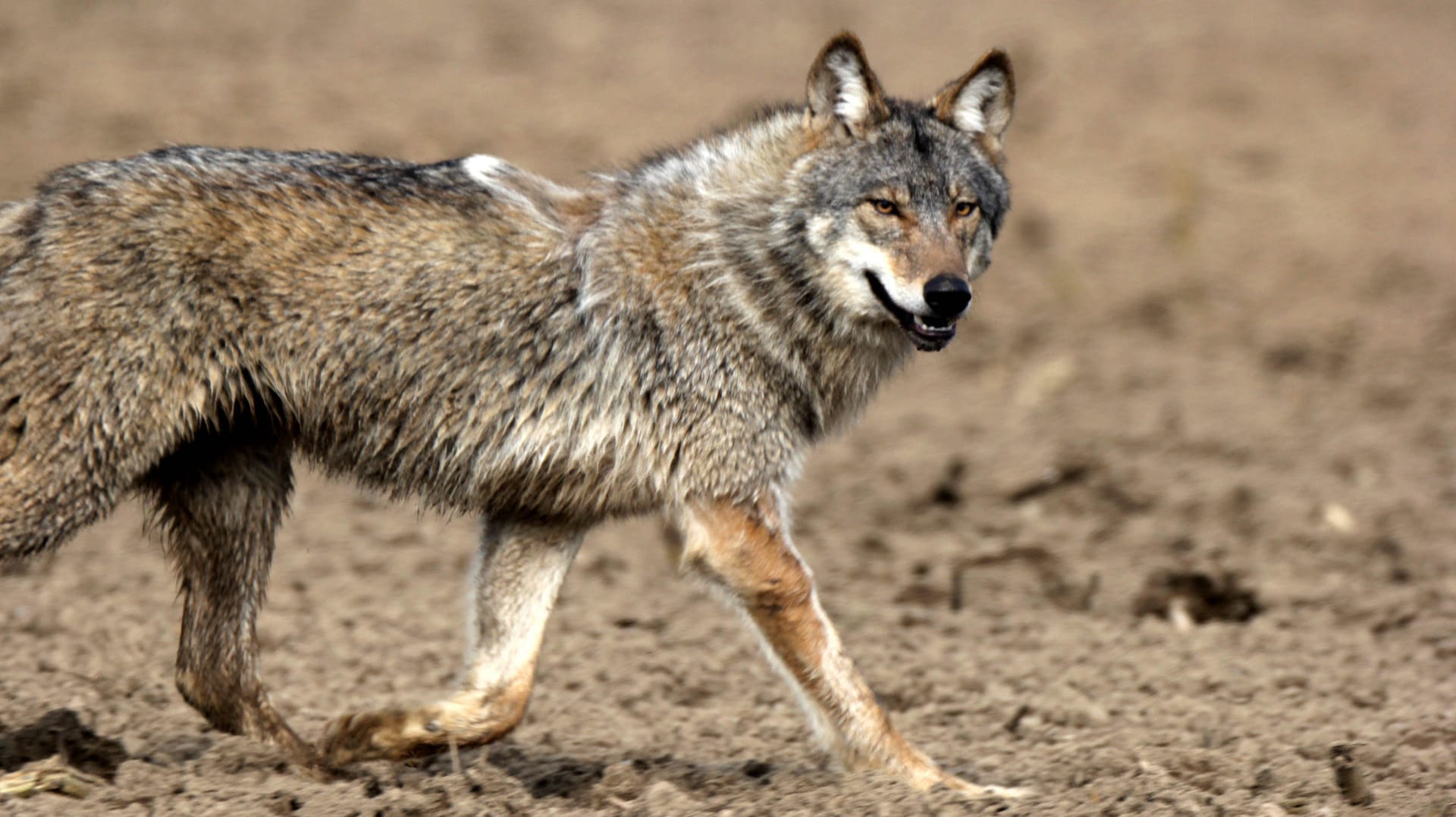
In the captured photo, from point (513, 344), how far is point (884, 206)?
1314mm

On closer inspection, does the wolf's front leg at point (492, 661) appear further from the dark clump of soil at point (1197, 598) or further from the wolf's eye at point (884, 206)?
the dark clump of soil at point (1197, 598)

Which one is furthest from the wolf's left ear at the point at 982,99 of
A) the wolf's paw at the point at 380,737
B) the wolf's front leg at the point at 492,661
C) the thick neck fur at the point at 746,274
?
the wolf's paw at the point at 380,737

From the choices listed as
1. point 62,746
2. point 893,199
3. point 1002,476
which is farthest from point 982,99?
point 1002,476

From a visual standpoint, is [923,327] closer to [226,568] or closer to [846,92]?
[846,92]

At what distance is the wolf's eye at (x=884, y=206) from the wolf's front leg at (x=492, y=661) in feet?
5.01

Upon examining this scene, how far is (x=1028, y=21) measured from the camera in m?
17.3

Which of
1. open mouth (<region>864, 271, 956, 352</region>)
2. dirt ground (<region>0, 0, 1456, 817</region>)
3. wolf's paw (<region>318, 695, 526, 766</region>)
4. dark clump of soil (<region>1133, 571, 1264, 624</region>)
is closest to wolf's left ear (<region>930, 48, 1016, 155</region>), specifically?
open mouth (<region>864, 271, 956, 352</region>)

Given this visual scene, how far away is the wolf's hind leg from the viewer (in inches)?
228

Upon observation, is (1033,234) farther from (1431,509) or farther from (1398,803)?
(1398,803)

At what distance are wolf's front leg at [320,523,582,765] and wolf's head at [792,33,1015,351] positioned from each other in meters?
1.36

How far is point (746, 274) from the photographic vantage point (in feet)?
18.9

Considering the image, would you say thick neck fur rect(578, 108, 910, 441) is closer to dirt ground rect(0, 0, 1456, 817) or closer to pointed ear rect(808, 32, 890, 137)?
pointed ear rect(808, 32, 890, 137)

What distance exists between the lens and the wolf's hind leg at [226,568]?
580 centimetres

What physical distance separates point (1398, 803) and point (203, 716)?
13.2ft
